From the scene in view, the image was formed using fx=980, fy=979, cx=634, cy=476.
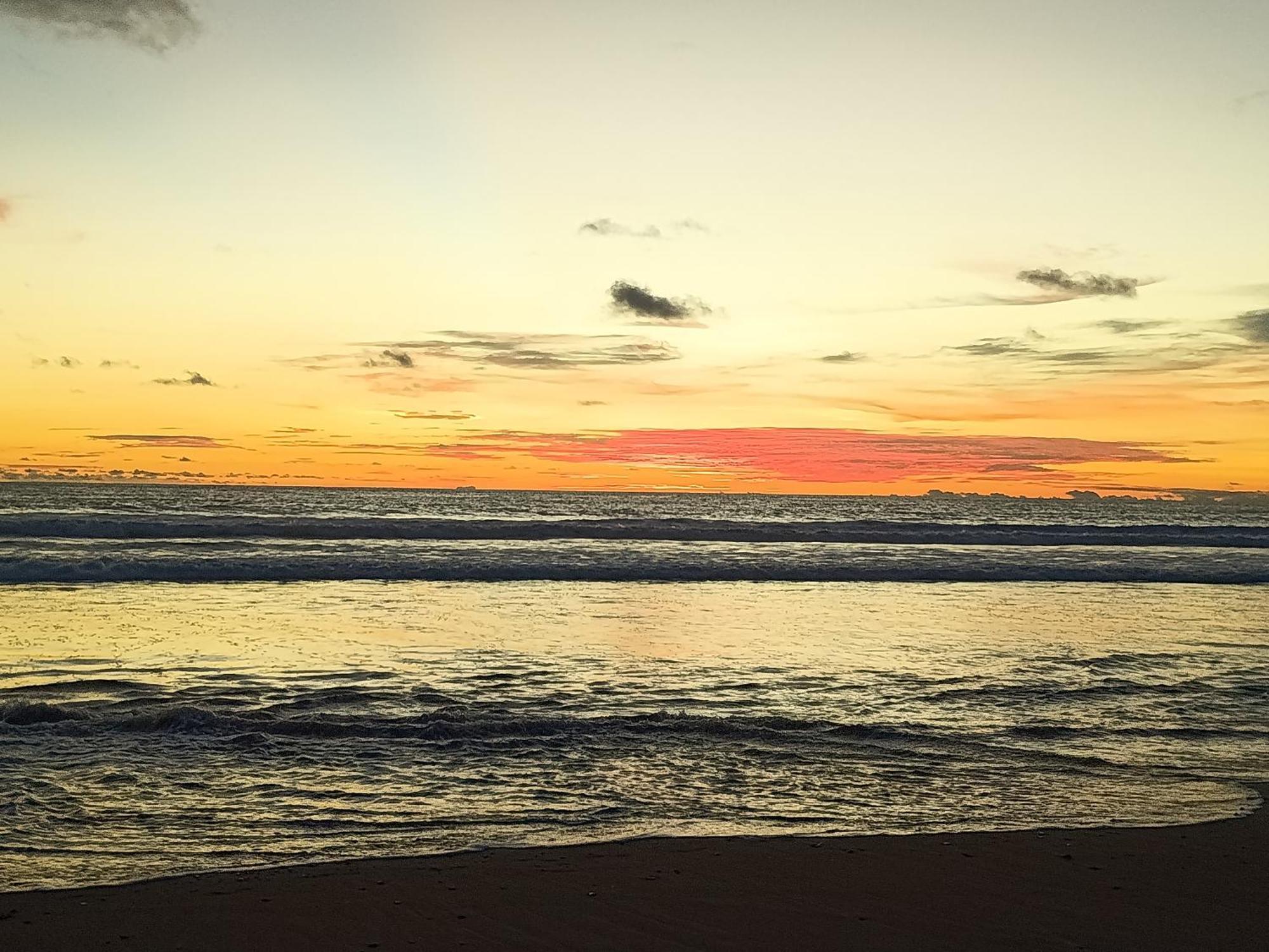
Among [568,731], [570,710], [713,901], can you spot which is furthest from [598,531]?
[713,901]

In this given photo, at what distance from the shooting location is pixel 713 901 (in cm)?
589

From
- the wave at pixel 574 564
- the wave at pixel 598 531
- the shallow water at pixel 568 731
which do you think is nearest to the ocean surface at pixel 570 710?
the shallow water at pixel 568 731

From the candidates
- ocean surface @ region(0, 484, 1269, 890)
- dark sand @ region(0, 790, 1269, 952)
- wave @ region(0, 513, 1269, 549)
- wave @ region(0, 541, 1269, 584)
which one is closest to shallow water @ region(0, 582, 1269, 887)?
ocean surface @ region(0, 484, 1269, 890)

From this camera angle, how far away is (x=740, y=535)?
1726 inches

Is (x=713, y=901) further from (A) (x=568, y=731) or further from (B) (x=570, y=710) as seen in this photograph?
(B) (x=570, y=710)

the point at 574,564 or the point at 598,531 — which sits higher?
the point at 598,531

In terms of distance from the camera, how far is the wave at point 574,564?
2616cm

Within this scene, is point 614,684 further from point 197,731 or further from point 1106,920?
point 1106,920

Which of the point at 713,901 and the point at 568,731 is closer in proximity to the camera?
the point at 713,901

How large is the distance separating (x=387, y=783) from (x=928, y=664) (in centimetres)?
834

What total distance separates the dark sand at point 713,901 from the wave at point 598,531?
33.6m

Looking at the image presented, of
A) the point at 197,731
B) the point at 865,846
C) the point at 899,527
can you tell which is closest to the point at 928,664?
the point at 865,846

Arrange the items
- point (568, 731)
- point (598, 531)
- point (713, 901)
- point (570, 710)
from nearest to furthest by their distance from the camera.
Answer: point (713, 901), point (568, 731), point (570, 710), point (598, 531)

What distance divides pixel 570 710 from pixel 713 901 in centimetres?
473
